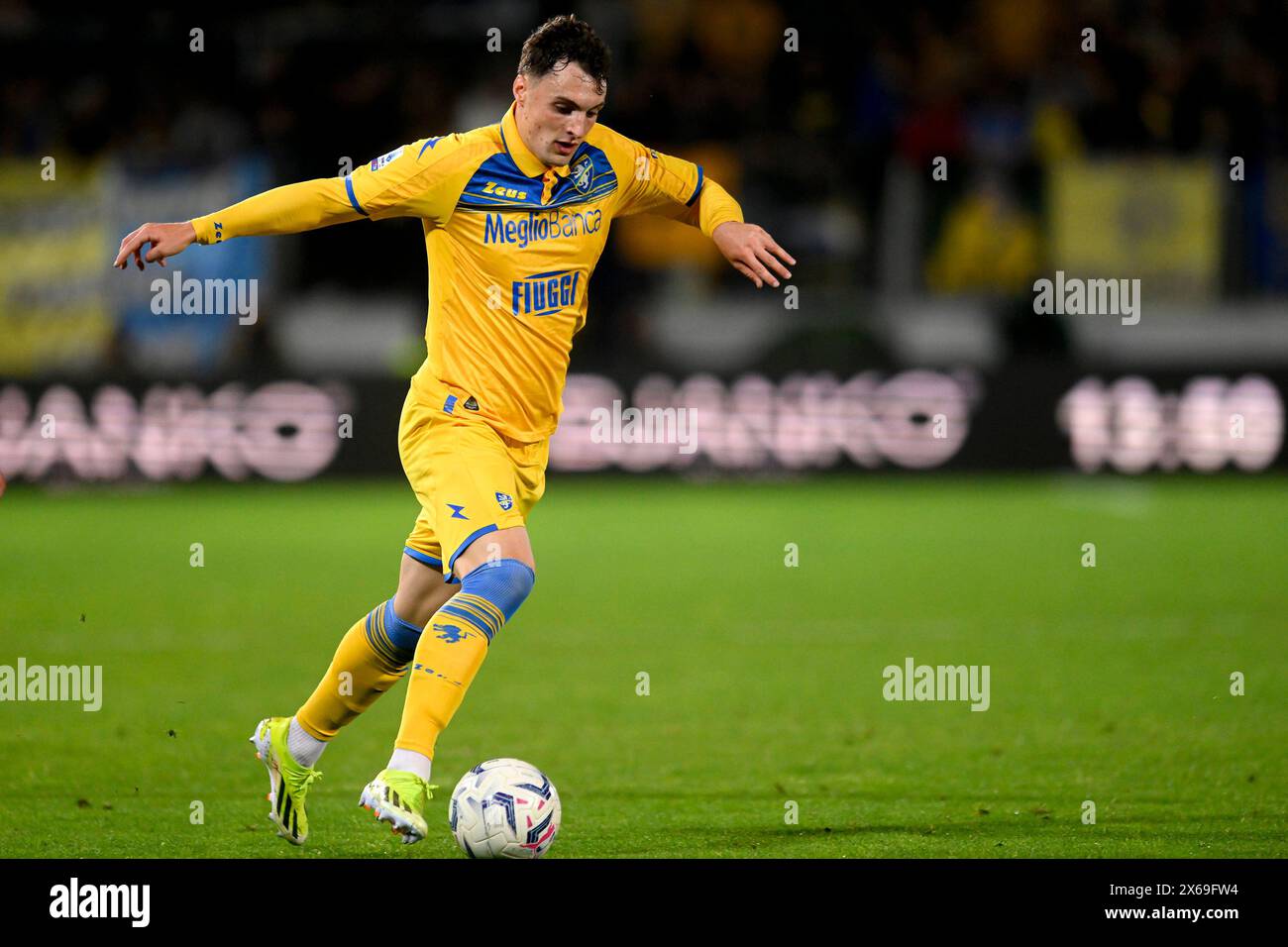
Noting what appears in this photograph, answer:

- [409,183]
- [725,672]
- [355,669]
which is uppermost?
[409,183]

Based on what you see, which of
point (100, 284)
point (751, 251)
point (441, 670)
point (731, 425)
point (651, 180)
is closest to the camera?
point (441, 670)

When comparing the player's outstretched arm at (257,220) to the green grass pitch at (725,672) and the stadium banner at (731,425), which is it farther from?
the stadium banner at (731,425)

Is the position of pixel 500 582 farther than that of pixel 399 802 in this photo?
Yes

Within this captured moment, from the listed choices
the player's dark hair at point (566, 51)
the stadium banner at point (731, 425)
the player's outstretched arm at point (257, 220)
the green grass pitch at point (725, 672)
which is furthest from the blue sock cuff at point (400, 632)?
the stadium banner at point (731, 425)

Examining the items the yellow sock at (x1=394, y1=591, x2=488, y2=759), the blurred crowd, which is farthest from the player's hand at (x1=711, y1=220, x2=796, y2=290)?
the blurred crowd

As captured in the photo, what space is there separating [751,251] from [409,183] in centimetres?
106

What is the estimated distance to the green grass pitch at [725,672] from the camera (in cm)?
590

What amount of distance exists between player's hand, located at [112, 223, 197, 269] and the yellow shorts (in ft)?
2.80

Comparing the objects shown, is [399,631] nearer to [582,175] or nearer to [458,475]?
[458,475]

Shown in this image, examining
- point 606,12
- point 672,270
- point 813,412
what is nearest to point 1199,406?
point 813,412

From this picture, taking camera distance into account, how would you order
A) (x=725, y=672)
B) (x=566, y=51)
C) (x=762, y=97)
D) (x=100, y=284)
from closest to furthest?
1. (x=566, y=51)
2. (x=725, y=672)
3. (x=100, y=284)
4. (x=762, y=97)

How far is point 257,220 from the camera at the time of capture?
545 centimetres

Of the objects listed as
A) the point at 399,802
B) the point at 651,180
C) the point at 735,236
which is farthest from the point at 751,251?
the point at 399,802

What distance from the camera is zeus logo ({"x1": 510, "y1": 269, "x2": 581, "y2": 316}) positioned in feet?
19.2
